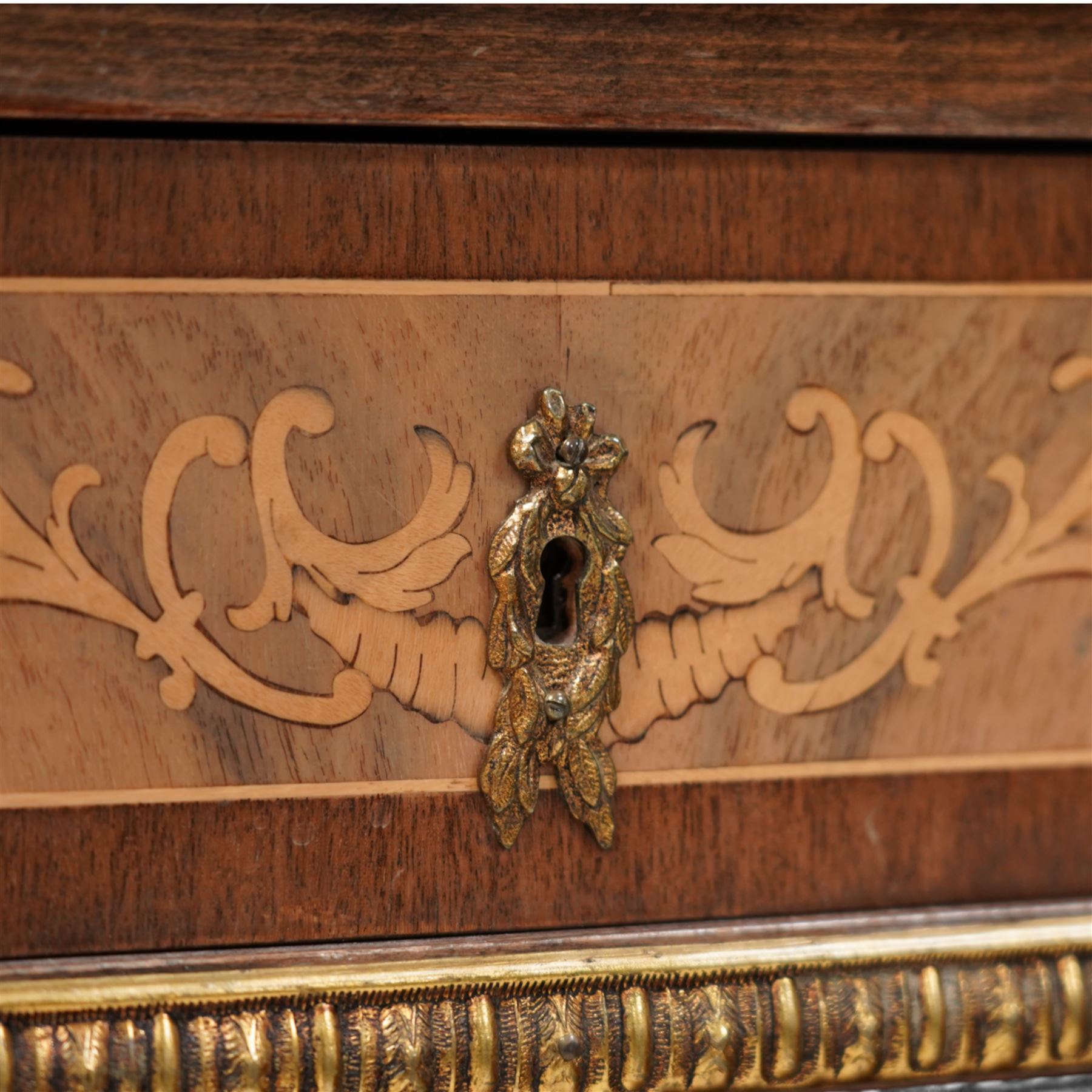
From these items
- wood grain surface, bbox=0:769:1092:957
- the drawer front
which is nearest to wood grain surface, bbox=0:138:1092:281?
the drawer front

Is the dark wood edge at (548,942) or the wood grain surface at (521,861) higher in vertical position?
the wood grain surface at (521,861)

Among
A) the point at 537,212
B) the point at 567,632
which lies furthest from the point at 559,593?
the point at 537,212

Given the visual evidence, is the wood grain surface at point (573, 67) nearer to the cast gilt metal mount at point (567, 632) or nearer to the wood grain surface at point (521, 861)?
the cast gilt metal mount at point (567, 632)

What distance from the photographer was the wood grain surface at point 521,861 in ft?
1.29

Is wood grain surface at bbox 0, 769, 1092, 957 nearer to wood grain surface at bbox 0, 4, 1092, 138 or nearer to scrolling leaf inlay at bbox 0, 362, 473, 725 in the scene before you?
scrolling leaf inlay at bbox 0, 362, 473, 725

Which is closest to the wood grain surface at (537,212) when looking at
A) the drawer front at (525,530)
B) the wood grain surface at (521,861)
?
the drawer front at (525,530)

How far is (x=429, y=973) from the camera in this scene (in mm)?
402

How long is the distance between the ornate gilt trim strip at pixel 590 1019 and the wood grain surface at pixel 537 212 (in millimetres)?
209

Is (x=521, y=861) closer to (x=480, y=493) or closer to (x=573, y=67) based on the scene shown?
(x=480, y=493)

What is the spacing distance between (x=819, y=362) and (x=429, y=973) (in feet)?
0.73

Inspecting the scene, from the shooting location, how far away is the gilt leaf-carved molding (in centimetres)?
42

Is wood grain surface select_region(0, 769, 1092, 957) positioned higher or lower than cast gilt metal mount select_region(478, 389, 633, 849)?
lower

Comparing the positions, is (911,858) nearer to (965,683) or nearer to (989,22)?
(965,683)

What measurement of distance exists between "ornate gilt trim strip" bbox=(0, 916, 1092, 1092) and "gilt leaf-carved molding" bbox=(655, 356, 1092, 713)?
0.09 metres
